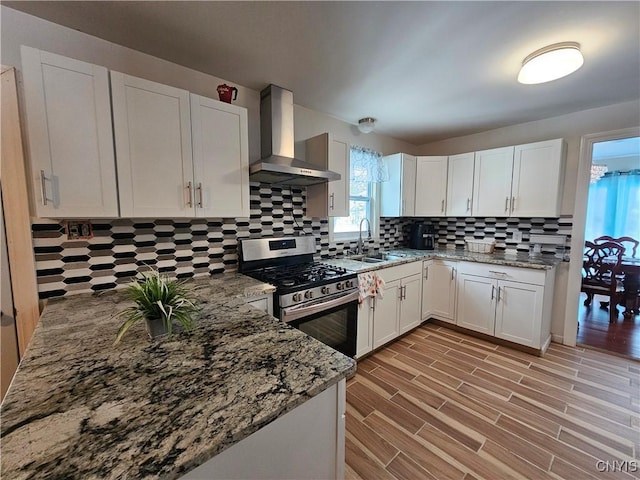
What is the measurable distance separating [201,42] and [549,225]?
3714 millimetres

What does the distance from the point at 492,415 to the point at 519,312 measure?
1269 mm

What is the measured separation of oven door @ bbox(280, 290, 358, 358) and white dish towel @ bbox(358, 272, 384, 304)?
10 cm

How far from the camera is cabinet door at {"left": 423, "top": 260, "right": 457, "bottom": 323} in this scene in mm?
3141

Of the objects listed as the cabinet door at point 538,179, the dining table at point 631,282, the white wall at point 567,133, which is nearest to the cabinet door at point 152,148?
the cabinet door at point 538,179

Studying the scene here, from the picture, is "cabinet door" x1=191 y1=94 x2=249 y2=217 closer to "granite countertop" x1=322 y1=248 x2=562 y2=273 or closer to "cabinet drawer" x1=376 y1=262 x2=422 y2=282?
"granite countertop" x1=322 y1=248 x2=562 y2=273

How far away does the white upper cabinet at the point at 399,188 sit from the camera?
3.34m

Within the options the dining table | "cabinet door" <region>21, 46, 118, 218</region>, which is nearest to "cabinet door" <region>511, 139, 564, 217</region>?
the dining table

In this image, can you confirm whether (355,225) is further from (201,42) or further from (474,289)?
(201,42)

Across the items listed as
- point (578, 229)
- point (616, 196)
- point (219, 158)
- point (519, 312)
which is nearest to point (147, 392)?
point (219, 158)

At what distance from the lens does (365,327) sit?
8.09 ft

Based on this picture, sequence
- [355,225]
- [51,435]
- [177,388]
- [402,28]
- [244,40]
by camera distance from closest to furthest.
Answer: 1. [51,435]
2. [177,388]
3. [402,28]
4. [244,40]
5. [355,225]

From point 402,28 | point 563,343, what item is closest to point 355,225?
point 402,28

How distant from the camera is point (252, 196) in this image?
233 centimetres

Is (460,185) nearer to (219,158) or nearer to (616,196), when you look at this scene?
(219,158)
